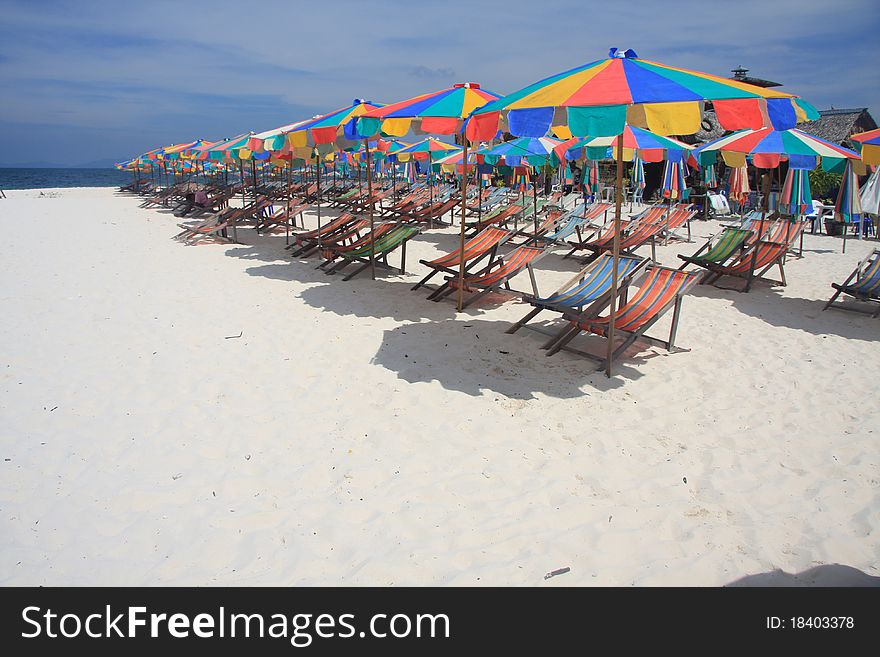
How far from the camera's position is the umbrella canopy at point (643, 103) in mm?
3199

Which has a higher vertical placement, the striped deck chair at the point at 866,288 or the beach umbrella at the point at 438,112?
the beach umbrella at the point at 438,112

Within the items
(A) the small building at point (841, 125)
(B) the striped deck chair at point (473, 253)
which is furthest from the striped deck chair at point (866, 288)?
(A) the small building at point (841, 125)

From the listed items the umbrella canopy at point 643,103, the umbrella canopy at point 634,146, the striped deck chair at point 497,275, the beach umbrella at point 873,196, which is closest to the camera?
the umbrella canopy at point 643,103

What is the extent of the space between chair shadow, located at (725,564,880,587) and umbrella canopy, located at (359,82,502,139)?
13.8 ft

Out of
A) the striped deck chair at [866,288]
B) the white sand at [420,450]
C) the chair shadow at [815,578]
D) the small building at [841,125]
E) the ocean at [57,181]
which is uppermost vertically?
the ocean at [57,181]

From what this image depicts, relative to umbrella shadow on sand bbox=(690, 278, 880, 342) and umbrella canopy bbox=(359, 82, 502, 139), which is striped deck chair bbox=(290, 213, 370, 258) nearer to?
umbrella canopy bbox=(359, 82, 502, 139)

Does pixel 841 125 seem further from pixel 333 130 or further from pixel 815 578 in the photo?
pixel 815 578

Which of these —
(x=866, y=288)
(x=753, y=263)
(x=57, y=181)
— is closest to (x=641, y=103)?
(x=866, y=288)

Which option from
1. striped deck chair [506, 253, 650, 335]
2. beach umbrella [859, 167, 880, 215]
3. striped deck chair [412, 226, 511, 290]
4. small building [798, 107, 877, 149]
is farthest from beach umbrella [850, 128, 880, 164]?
small building [798, 107, 877, 149]

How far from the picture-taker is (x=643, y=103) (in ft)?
10.4

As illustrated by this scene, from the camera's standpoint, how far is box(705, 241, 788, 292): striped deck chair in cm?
695

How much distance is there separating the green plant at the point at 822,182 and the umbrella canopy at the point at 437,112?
15.2 m

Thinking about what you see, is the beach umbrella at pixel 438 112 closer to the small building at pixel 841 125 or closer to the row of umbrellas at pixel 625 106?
the row of umbrellas at pixel 625 106
